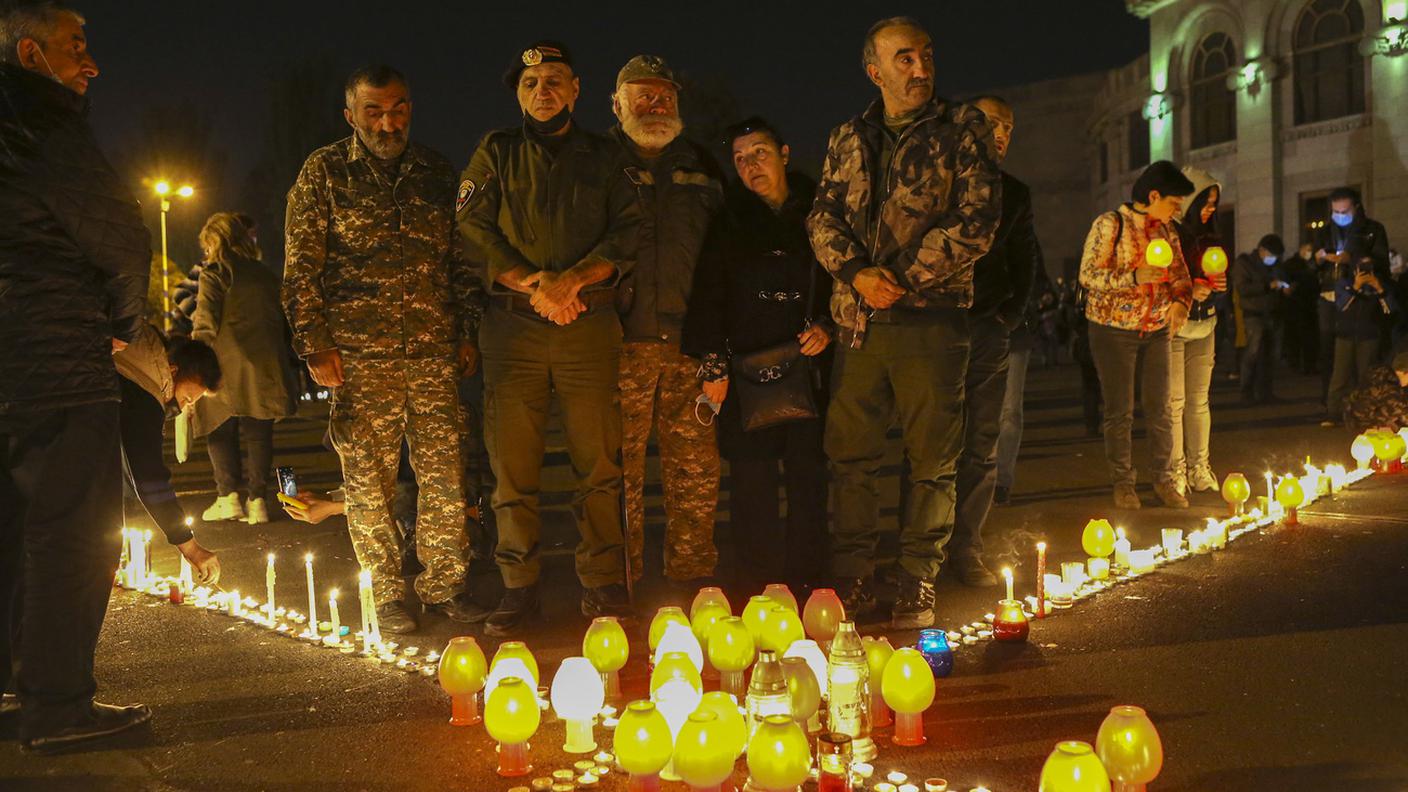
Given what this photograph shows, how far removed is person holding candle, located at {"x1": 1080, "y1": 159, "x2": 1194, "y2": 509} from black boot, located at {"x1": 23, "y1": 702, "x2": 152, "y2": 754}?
18.8 ft

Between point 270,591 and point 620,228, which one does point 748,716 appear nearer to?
point 620,228

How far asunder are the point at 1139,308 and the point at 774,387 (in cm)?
303

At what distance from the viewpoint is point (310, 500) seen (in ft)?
22.3

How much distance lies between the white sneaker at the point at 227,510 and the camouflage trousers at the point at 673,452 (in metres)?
3.95

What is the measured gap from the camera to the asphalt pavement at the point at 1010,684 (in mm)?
3711

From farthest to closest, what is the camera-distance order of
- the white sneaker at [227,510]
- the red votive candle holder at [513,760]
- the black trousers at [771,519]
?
the white sneaker at [227,510] → the black trousers at [771,519] → the red votive candle holder at [513,760]

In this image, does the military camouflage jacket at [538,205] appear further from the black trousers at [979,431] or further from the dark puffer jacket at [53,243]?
Result: the black trousers at [979,431]

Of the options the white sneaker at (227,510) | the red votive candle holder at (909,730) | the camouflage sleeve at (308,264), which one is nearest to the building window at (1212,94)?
the white sneaker at (227,510)

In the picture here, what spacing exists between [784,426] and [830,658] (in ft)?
7.37

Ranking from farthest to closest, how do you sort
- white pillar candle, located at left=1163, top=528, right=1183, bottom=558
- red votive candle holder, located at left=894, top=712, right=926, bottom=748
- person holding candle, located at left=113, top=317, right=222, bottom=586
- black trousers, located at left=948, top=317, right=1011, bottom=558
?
white pillar candle, located at left=1163, top=528, right=1183, bottom=558, black trousers, located at left=948, top=317, right=1011, bottom=558, person holding candle, located at left=113, top=317, right=222, bottom=586, red votive candle holder, located at left=894, top=712, right=926, bottom=748

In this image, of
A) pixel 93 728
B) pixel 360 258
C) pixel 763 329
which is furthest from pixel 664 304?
pixel 93 728

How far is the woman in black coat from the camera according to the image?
5812 mm

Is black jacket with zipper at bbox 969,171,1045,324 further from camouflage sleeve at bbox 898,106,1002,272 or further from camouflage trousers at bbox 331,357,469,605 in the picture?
camouflage trousers at bbox 331,357,469,605

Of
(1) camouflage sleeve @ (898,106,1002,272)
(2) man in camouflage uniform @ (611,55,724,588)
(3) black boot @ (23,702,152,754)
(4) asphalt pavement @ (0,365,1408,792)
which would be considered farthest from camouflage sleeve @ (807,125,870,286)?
(3) black boot @ (23,702,152,754)
